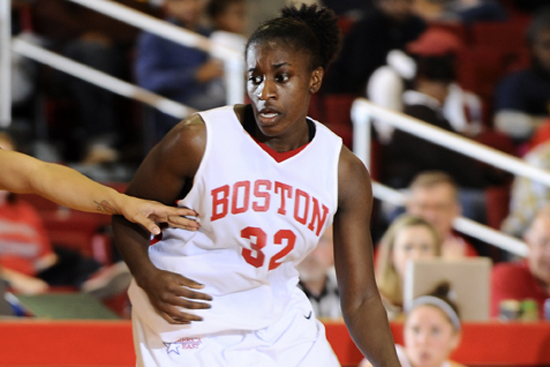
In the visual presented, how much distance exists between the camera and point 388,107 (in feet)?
17.9

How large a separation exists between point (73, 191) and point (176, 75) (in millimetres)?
3293

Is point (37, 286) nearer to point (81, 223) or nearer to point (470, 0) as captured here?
point (81, 223)

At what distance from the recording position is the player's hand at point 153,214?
77.9 inches

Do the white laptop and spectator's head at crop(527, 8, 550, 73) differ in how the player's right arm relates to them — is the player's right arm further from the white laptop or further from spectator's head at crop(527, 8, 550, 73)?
spectator's head at crop(527, 8, 550, 73)

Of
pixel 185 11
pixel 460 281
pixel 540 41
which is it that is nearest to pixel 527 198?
pixel 460 281

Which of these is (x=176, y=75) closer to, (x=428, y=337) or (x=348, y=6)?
(x=428, y=337)

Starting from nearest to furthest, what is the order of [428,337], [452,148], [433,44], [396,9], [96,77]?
[428,337], [452,148], [96,77], [396,9], [433,44]

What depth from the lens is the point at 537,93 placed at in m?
5.79

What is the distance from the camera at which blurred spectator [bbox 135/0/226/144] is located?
5164 mm

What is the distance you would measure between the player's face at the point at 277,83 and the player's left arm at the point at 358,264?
241mm

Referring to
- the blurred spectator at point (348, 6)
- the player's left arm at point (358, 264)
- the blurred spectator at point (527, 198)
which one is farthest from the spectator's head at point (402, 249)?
the blurred spectator at point (348, 6)

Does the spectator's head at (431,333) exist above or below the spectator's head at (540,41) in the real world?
below

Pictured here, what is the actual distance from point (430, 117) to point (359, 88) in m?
1.04

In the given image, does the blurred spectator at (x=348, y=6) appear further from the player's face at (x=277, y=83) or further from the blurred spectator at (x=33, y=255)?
the player's face at (x=277, y=83)
